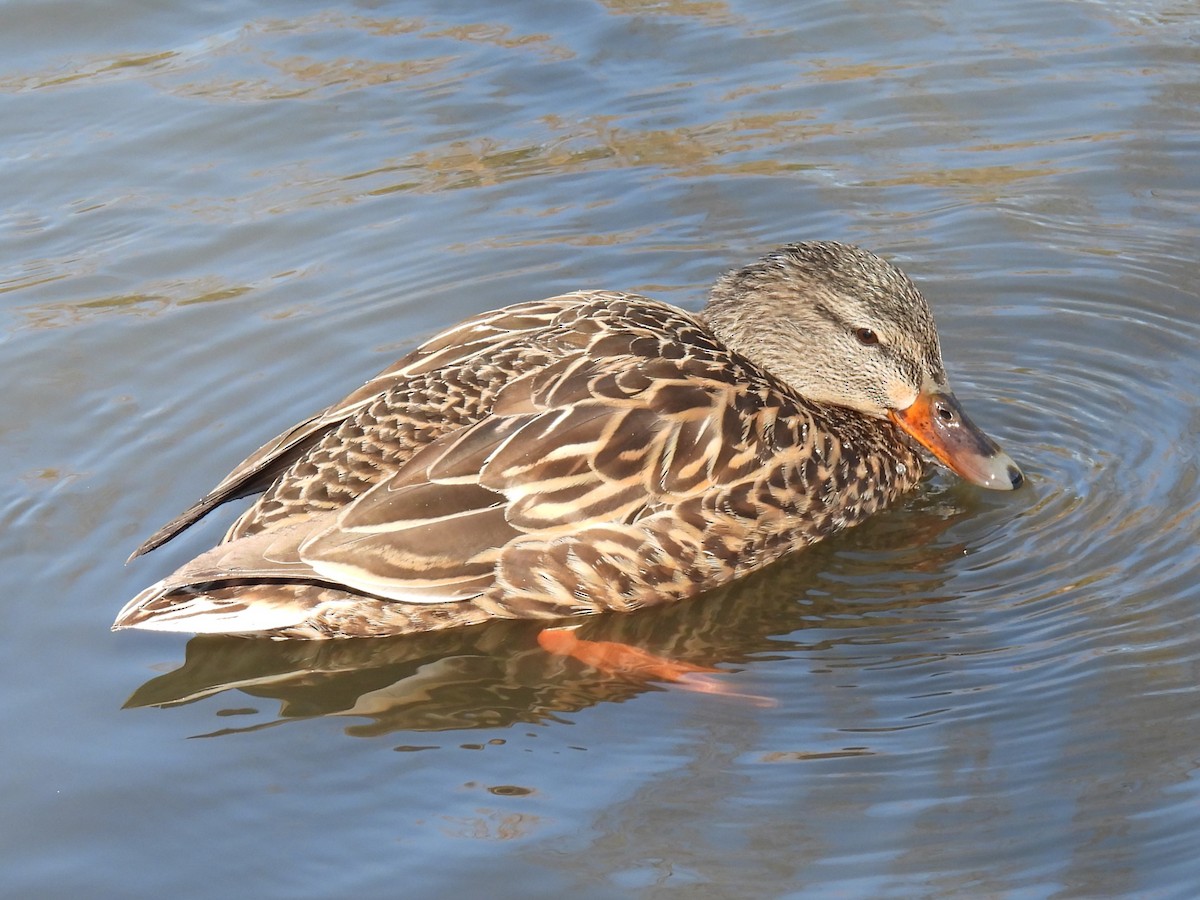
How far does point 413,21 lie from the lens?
11.2 metres

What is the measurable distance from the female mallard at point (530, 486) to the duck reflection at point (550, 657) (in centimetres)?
9

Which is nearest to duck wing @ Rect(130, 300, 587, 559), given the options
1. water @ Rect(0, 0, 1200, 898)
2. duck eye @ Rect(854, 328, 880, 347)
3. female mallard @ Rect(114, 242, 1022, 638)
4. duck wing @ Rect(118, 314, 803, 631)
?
female mallard @ Rect(114, 242, 1022, 638)

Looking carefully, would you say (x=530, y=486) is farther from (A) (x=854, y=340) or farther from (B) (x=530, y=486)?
(A) (x=854, y=340)

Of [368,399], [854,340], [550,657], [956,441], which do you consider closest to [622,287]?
[854,340]

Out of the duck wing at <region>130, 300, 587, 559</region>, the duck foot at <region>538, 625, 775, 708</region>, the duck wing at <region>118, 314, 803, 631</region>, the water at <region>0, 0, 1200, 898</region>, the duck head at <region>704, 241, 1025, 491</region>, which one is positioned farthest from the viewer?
the duck head at <region>704, 241, 1025, 491</region>

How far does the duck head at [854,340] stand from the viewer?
22.7 ft

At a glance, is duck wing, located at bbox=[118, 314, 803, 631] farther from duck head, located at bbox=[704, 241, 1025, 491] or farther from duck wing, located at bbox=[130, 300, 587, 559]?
duck head, located at bbox=[704, 241, 1025, 491]

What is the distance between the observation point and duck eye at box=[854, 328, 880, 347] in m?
7.00

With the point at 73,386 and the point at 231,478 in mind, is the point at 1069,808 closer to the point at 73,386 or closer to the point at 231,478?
the point at 231,478

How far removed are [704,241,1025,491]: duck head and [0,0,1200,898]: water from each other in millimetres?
300

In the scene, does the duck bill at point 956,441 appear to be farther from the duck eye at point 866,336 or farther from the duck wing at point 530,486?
the duck wing at point 530,486

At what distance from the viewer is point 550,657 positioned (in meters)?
6.11

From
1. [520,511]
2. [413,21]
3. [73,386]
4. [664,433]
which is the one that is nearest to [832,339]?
[664,433]

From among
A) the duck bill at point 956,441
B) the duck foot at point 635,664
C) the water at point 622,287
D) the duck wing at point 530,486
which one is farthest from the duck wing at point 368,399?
the duck bill at point 956,441
